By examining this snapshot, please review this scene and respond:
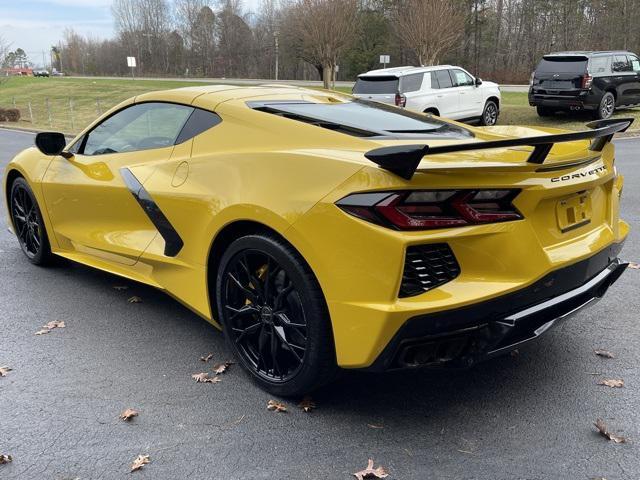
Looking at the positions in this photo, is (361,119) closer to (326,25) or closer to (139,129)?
(139,129)

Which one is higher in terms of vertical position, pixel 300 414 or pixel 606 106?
pixel 606 106

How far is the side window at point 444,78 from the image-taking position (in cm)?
1591

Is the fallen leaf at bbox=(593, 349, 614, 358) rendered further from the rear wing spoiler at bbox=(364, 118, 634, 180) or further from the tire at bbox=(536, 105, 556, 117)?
the tire at bbox=(536, 105, 556, 117)

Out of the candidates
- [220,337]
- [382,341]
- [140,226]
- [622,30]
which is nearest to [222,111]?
[140,226]

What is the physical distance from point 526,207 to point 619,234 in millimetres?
1015

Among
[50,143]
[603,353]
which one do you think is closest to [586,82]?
[603,353]

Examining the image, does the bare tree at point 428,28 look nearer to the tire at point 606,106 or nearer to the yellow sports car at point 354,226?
the tire at point 606,106

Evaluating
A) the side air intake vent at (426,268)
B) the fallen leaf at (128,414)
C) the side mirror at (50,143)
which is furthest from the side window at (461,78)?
the fallen leaf at (128,414)

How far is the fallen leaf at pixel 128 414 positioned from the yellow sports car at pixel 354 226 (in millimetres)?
601

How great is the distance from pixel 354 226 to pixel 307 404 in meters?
1.04

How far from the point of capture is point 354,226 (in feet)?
7.82

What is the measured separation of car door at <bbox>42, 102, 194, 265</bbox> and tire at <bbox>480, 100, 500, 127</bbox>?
14991 mm

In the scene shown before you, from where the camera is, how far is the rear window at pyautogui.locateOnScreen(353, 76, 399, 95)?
15039 mm

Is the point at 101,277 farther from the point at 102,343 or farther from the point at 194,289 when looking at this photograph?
the point at 194,289
